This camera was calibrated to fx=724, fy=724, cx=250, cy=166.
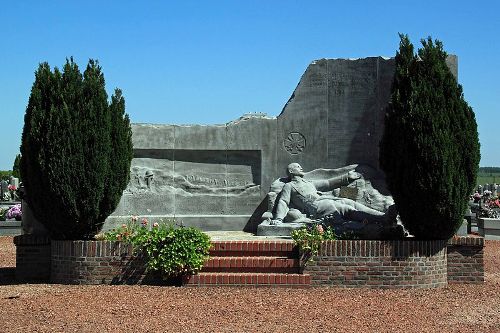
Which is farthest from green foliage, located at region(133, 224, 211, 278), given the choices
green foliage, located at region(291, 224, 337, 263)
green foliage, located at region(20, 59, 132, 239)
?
green foliage, located at region(291, 224, 337, 263)

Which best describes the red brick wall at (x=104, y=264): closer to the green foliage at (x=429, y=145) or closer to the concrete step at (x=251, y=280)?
the concrete step at (x=251, y=280)

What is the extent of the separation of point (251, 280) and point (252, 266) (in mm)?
234

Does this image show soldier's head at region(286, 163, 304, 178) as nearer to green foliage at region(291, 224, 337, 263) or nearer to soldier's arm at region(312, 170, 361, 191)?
soldier's arm at region(312, 170, 361, 191)

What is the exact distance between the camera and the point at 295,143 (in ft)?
46.2

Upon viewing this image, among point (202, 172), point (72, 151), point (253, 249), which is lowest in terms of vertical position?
point (253, 249)

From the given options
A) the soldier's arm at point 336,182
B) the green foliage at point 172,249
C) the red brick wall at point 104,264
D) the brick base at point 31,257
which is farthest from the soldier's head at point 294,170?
the brick base at point 31,257

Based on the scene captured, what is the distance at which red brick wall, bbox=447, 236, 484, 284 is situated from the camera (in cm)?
1100

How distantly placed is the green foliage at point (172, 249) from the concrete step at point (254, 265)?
0.21 m

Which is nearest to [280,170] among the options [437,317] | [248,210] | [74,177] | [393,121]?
[248,210]

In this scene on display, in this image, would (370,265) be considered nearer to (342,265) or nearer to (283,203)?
(342,265)

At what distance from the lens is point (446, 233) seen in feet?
34.7

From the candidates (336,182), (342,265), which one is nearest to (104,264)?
(342,265)

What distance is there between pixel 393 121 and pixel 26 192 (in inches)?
220

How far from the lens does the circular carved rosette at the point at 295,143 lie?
14078 mm
